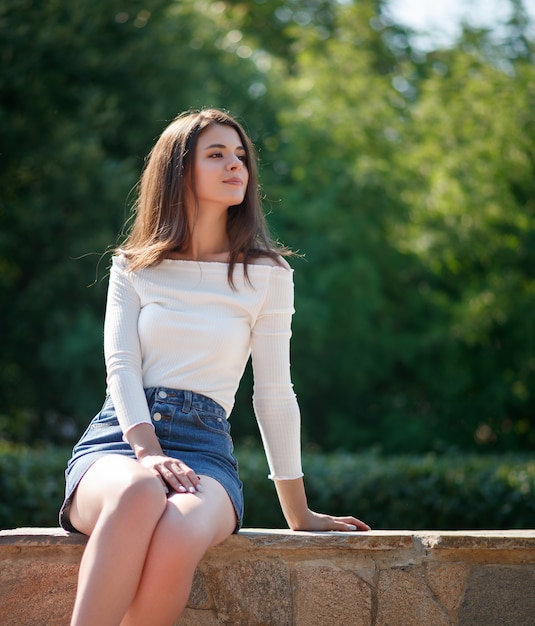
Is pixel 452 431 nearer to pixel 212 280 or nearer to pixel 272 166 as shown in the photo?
pixel 272 166

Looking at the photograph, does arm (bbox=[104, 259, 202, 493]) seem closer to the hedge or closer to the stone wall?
the stone wall

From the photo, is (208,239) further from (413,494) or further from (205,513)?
(413,494)

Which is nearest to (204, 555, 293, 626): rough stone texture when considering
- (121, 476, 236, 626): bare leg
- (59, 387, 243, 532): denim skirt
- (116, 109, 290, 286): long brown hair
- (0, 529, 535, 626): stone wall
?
(0, 529, 535, 626): stone wall

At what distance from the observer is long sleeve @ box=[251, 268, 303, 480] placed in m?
2.63

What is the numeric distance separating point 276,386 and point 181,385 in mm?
292

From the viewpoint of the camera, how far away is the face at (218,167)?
9.14 ft

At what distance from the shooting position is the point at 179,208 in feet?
9.19

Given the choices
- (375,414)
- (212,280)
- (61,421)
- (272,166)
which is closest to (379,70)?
(272,166)

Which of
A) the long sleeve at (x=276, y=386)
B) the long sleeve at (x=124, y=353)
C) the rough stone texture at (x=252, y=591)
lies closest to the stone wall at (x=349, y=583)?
the rough stone texture at (x=252, y=591)

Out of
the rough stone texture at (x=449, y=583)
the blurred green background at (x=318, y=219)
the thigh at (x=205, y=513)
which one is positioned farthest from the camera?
the blurred green background at (x=318, y=219)

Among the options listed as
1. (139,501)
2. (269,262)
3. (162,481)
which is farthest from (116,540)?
(269,262)

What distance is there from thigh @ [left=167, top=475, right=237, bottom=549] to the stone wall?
16cm

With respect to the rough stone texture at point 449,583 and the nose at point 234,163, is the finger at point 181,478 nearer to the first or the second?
the rough stone texture at point 449,583

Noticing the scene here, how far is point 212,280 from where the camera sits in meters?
2.71
